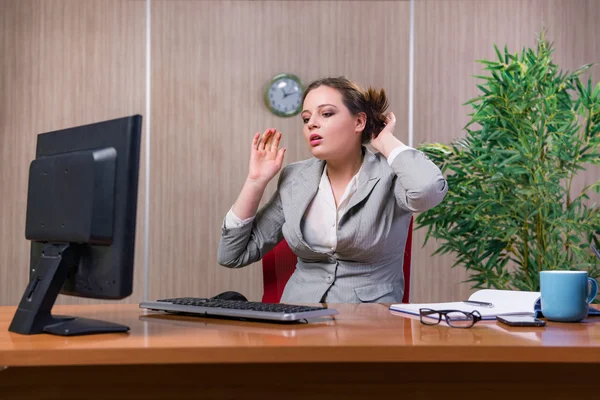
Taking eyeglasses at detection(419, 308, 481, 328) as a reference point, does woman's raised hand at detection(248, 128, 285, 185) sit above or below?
above

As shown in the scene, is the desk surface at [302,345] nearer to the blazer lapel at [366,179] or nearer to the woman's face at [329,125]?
the blazer lapel at [366,179]

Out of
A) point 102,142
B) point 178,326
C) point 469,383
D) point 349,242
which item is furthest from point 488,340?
point 349,242

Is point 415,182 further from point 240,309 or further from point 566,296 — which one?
point 240,309

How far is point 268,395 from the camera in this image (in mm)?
1227

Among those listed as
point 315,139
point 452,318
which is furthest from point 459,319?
point 315,139

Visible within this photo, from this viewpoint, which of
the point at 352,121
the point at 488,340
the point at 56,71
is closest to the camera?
the point at 488,340

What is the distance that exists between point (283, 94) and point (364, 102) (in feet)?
7.21

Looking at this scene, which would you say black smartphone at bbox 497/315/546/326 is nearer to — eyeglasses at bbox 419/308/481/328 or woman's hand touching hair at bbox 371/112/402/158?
eyeglasses at bbox 419/308/481/328

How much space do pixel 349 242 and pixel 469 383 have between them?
1.13 metres

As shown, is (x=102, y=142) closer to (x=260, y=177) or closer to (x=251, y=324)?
(x=251, y=324)

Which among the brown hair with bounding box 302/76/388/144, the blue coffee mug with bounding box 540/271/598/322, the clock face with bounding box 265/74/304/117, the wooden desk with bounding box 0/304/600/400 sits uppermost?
the clock face with bounding box 265/74/304/117

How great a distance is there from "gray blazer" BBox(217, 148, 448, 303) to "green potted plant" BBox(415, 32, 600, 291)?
132 cm

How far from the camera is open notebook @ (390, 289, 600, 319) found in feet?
5.22

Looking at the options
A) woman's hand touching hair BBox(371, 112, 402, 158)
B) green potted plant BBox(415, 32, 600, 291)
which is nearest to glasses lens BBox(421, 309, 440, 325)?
woman's hand touching hair BBox(371, 112, 402, 158)
